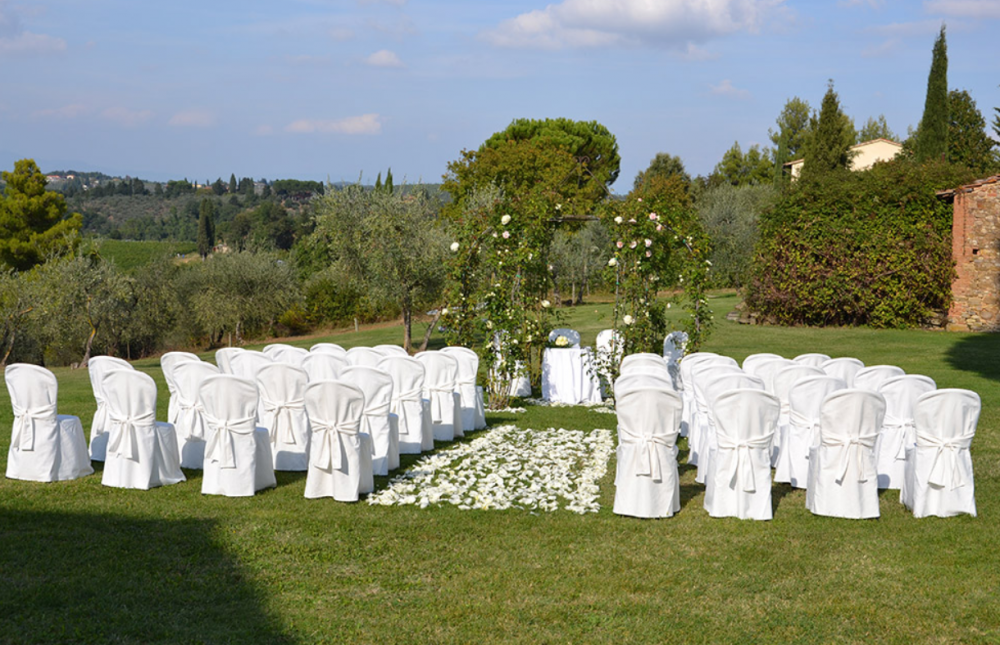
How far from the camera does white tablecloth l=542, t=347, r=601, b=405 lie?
12102 mm

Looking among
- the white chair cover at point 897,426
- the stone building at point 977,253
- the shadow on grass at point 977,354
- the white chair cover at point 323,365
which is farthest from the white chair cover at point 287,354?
the stone building at point 977,253

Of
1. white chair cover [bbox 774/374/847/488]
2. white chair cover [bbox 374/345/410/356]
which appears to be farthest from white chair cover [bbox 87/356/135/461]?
white chair cover [bbox 774/374/847/488]

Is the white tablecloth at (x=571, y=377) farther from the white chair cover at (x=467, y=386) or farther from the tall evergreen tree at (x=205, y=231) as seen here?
the tall evergreen tree at (x=205, y=231)

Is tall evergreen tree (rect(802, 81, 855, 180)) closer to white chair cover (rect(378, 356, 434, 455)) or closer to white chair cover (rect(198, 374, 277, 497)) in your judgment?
white chair cover (rect(378, 356, 434, 455))

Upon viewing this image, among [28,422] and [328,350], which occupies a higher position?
[328,350]


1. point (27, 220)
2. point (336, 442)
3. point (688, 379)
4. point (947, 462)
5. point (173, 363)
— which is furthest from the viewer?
point (27, 220)

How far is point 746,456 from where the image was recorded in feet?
20.0

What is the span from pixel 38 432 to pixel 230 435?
1824 millimetres

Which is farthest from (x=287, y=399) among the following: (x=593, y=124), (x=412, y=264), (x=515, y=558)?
(x=593, y=124)

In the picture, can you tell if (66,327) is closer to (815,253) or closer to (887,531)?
(815,253)

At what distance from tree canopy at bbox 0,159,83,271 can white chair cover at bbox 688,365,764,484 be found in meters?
35.2

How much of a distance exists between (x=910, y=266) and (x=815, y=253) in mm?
2112

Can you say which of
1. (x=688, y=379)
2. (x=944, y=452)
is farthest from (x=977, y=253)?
(x=944, y=452)

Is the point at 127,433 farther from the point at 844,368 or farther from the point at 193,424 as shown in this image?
the point at 844,368
